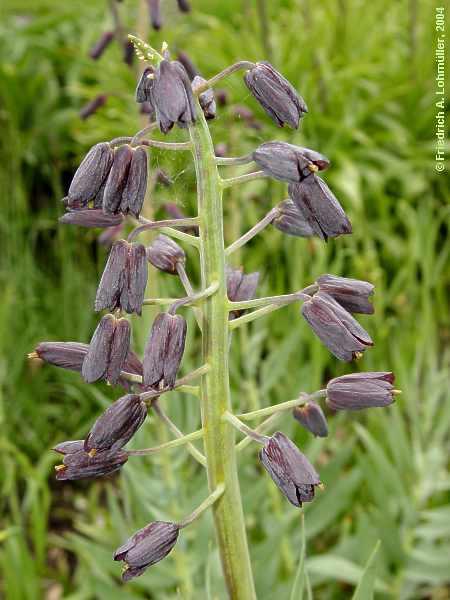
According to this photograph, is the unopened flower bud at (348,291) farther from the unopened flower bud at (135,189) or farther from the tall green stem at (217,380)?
the unopened flower bud at (135,189)

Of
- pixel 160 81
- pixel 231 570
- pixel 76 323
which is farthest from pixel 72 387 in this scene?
pixel 160 81

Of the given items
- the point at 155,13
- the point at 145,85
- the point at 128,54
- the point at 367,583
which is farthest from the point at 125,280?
the point at 128,54

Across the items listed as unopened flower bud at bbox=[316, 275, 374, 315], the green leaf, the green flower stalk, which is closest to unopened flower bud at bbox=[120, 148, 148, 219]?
the green flower stalk

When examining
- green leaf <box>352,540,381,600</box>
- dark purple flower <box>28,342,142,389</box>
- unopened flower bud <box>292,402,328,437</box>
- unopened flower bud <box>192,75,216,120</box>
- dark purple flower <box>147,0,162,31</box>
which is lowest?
green leaf <box>352,540,381,600</box>

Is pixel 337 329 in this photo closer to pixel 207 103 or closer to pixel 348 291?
pixel 348 291

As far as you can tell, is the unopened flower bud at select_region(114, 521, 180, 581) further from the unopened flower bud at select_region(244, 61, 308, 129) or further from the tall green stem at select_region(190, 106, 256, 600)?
the unopened flower bud at select_region(244, 61, 308, 129)

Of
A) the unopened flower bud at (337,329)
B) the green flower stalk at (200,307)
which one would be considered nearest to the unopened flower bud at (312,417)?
the green flower stalk at (200,307)
